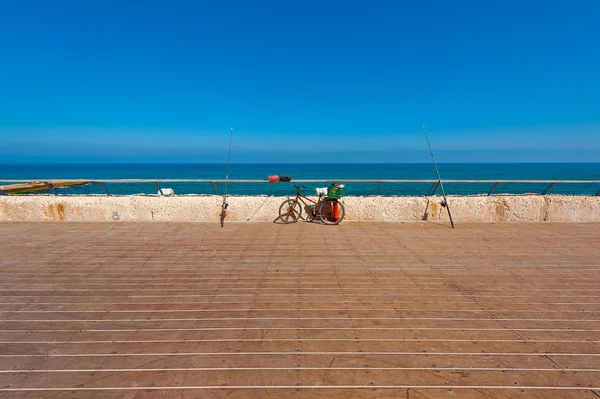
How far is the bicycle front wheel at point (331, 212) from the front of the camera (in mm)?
8258

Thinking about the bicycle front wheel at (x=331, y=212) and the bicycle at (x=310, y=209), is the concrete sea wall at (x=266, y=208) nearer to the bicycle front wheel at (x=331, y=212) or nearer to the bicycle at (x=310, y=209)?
the bicycle at (x=310, y=209)

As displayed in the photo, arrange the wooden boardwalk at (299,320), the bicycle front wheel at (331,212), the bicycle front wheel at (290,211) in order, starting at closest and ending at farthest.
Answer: the wooden boardwalk at (299,320) < the bicycle front wheel at (331,212) < the bicycle front wheel at (290,211)

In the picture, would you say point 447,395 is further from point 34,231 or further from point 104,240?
point 34,231

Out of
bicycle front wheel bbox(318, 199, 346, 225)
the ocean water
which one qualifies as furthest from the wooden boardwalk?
the ocean water

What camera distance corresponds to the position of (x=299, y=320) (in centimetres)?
338

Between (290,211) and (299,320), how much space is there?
5.30 m

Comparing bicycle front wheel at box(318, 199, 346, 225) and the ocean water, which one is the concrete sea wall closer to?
bicycle front wheel at box(318, 199, 346, 225)

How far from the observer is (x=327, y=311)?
11.8 ft

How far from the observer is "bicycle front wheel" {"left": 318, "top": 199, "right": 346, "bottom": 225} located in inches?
325

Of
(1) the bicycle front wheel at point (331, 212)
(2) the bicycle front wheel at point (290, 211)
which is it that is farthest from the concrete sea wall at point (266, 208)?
(1) the bicycle front wheel at point (331, 212)

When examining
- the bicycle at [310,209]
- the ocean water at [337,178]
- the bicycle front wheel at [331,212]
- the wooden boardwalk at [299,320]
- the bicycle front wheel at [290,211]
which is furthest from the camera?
the ocean water at [337,178]

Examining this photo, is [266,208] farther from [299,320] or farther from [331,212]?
[299,320]

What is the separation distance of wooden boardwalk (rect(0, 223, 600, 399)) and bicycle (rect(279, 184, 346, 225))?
2161mm

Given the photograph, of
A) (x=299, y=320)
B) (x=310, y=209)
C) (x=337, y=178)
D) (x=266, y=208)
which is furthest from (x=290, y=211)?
(x=337, y=178)
